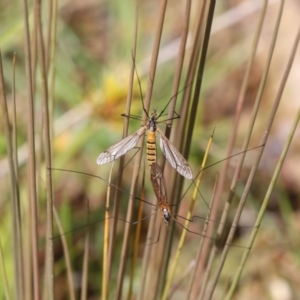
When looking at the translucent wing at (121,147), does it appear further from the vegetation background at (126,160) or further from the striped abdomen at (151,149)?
the vegetation background at (126,160)

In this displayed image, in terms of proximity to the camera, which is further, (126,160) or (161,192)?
(126,160)

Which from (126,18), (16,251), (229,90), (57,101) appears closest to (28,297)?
(16,251)

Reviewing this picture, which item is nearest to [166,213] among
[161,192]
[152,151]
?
[161,192]

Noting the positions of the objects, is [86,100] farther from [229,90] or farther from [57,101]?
[229,90]

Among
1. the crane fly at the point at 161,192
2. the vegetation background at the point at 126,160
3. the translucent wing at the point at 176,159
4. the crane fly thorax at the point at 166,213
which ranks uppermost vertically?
the vegetation background at the point at 126,160

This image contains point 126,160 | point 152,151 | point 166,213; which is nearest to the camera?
point 166,213

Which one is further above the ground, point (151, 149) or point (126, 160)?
point (126, 160)

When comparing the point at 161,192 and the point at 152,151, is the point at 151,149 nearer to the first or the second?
the point at 152,151

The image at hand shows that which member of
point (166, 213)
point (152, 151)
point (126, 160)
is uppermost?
point (126, 160)

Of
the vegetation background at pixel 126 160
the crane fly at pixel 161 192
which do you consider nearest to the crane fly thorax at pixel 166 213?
the crane fly at pixel 161 192

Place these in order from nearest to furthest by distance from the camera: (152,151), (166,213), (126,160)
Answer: (166,213), (152,151), (126,160)

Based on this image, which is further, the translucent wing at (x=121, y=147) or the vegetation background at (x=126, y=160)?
the vegetation background at (x=126, y=160)
